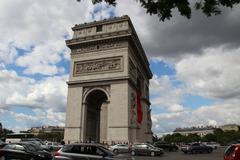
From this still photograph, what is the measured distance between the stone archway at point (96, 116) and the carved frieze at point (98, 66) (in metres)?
2.97

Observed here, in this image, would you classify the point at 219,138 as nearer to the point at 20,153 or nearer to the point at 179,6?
the point at 20,153

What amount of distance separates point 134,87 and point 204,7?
125 feet

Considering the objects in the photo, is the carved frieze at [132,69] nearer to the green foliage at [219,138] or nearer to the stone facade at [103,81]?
the stone facade at [103,81]

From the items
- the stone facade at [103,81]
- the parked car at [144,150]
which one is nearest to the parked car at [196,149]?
the stone facade at [103,81]

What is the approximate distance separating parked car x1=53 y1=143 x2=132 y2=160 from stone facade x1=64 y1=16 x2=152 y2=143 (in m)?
24.6

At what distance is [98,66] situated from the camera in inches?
1660

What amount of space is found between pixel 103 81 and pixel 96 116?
761 cm

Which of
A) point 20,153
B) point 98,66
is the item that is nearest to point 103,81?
point 98,66

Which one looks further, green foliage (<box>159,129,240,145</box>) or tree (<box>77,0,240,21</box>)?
green foliage (<box>159,129,240,145</box>)

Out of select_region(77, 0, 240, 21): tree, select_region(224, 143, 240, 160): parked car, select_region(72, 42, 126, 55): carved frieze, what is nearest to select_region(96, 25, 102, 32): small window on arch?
select_region(72, 42, 126, 55): carved frieze

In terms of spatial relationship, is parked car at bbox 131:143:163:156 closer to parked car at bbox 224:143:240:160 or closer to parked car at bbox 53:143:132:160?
parked car at bbox 53:143:132:160

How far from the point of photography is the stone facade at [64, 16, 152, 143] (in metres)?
39.3

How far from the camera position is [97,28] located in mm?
44500

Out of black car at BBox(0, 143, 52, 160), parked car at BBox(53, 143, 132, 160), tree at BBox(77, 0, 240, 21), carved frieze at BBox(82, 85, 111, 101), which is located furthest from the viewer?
carved frieze at BBox(82, 85, 111, 101)
